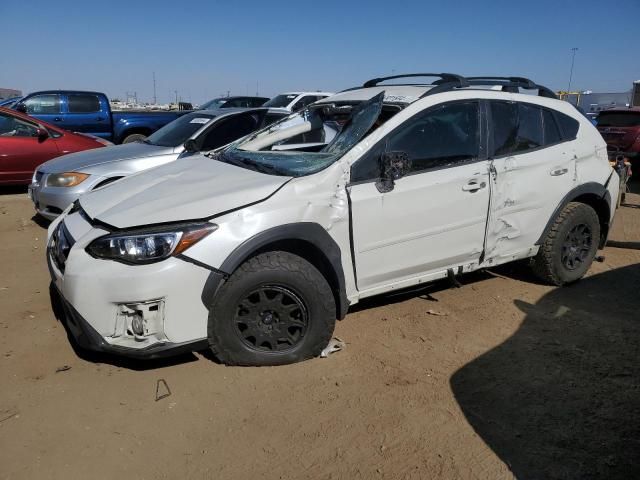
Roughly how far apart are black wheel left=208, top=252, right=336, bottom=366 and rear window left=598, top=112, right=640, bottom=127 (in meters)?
11.3

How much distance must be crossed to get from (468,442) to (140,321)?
1834 millimetres

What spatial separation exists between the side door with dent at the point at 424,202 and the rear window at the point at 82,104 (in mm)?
10626

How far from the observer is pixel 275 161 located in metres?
3.78

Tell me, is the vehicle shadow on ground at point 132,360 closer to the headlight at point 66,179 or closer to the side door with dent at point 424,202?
the side door with dent at point 424,202

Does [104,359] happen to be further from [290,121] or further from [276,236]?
[290,121]

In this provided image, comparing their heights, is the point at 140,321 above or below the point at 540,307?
above

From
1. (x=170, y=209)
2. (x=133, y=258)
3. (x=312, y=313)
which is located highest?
(x=170, y=209)

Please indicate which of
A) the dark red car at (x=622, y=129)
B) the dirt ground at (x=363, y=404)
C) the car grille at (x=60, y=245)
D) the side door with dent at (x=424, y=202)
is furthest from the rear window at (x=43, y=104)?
the dark red car at (x=622, y=129)

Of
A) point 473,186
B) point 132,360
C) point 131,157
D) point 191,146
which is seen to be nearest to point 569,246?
point 473,186

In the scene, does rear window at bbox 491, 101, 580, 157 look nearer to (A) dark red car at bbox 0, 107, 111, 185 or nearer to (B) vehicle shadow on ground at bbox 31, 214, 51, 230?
(B) vehicle shadow on ground at bbox 31, 214, 51, 230

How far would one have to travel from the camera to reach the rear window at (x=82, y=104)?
40.0 feet

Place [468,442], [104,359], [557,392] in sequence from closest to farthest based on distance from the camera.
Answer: [468,442] < [557,392] < [104,359]

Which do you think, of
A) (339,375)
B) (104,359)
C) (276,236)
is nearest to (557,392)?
(339,375)

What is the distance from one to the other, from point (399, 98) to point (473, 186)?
832 mm
